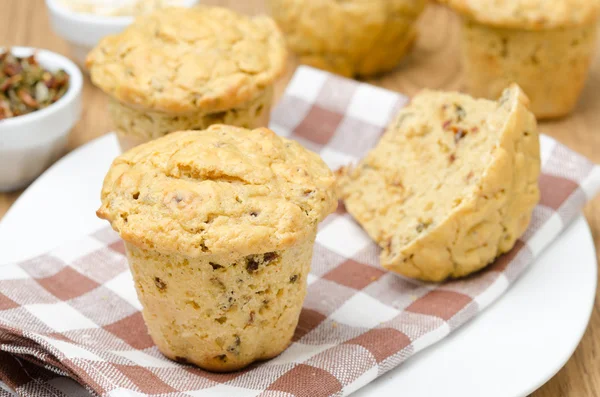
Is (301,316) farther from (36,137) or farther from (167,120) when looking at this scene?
(36,137)

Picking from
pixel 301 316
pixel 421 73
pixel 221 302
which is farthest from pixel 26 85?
pixel 421 73

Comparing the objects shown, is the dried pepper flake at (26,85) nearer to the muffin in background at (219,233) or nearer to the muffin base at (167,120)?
the muffin base at (167,120)

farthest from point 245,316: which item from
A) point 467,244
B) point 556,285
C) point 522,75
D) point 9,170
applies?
point 522,75

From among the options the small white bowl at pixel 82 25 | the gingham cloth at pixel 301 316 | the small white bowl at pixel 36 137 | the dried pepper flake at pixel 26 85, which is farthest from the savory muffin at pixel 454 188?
the small white bowl at pixel 82 25

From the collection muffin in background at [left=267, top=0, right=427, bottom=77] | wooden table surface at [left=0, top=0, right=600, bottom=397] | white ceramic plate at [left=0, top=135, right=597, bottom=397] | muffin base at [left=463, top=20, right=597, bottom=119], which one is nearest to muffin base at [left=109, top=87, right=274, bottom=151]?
white ceramic plate at [left=0, top=135, right=597, bottom=397]

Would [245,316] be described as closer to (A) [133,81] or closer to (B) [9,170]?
(A) [133,81]
